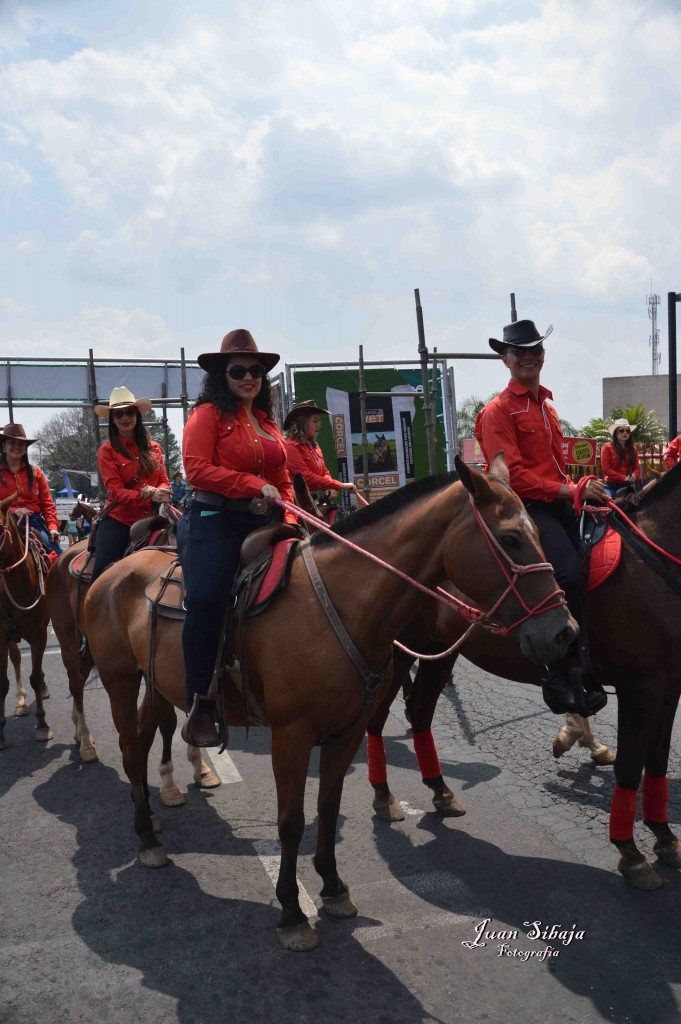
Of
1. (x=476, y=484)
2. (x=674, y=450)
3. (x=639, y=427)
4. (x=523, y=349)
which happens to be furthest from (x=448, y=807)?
(x=639, y=427)

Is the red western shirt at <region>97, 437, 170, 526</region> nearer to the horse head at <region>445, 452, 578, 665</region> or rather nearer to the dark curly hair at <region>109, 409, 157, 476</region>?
the dark curly hair at <region>109, 409, 157, 476</region>

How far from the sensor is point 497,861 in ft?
14.0

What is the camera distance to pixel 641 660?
4102 mm

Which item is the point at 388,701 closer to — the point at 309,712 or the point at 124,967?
the point at 309,712

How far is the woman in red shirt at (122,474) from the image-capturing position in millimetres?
6309

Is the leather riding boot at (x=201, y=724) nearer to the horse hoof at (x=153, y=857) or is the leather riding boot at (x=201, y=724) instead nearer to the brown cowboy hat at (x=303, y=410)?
the horse hoof at (x=153, y=857)

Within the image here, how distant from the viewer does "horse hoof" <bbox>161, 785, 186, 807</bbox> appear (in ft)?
17.1

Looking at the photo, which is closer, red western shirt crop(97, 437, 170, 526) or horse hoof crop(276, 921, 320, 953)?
horse hoof crop(276, 921, 320, 953)

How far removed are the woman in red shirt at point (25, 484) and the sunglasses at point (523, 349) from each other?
5320 millimetres

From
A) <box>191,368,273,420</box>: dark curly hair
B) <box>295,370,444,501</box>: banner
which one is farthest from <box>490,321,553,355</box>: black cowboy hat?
<box>295,370,444,501</box>: banner

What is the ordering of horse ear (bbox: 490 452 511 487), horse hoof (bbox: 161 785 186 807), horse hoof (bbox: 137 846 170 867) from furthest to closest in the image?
horse hoof (bbox: 161 785 186 807)
horse hoof (bbox: 137 846 170 867)
horse ear (bbox: 490 452 511 487)

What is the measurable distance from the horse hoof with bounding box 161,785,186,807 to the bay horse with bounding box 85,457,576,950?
67.2 inches

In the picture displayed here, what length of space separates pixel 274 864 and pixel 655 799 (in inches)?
84.8

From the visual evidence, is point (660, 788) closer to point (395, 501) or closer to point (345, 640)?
point (345, 640)
